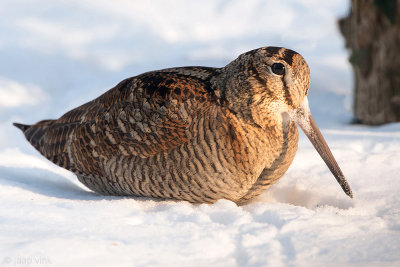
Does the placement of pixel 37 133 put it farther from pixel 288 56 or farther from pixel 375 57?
pixel 375 57

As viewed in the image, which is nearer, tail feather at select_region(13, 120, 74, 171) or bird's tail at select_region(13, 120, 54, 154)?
tail feather at select_region(13, 120, 74, 171)

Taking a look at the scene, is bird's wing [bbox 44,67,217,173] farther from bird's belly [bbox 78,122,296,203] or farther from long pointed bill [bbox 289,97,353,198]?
long pointed bill [bbox 289,97,353,198]

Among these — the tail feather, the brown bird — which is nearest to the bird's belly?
the brown bird

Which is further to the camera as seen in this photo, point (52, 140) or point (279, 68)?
point (52, 140)

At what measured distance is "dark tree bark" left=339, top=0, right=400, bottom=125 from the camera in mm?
6664

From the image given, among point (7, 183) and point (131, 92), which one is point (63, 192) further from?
point (131, 92)

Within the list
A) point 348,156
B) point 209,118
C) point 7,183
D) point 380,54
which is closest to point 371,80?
point 380,54

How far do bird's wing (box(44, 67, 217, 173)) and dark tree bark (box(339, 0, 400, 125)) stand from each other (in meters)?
3.99

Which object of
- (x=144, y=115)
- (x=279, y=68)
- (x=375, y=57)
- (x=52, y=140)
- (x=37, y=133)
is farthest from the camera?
(x=375, y=57)

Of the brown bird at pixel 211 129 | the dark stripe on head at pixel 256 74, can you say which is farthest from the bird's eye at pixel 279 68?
the dark stripe on head at pixel 256 74

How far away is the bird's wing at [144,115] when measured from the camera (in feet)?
10.6

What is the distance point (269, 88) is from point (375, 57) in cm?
430

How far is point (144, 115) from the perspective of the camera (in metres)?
3.32

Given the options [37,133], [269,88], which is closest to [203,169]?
[269,88]
